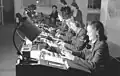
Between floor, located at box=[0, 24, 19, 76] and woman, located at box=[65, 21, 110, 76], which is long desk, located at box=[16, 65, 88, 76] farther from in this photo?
floor, located at box=[0, 24, 19, 76]

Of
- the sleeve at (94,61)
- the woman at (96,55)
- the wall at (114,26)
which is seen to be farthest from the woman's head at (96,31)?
the wall at (114,26)

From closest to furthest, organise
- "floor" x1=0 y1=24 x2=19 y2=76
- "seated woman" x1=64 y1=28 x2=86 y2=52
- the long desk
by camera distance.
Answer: the long desk → "seated woman" x1=64 y1=28 x2=86 y2=52 → "floor" x1=0 y1=24 x2=19 y2=76

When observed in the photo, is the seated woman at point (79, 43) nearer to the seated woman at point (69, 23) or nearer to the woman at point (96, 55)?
the seated woman at point (69, 23)

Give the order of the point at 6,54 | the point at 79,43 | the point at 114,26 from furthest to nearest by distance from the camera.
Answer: the point at 6,54 → the point at 79,43 → the point at 114,26

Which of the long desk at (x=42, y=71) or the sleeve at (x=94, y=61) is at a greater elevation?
the sleeve at (x=94, y=61)

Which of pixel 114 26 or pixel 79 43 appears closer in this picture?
pixel 114 26

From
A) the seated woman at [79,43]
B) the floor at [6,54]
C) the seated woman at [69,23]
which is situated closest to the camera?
the seated woman at [79,43]

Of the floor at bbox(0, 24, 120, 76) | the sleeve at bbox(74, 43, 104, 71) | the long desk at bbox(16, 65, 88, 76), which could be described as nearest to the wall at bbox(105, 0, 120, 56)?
the floor at bbox(0, 24, 120, 76)

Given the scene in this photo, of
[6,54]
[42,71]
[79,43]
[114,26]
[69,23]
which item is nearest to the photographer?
[42,71]

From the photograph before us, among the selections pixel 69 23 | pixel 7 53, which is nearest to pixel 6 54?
pixel 7 53

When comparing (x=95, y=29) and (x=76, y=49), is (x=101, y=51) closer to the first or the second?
(x=95, y=29)

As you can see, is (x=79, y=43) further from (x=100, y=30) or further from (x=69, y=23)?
(x=100, y=30)

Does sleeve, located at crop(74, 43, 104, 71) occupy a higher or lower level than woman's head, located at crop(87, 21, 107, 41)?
lower

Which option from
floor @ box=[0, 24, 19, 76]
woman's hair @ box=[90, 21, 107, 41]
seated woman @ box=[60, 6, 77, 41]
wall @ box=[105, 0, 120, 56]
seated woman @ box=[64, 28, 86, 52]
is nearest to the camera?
woman's hair @ box=[90, 21, 107, 41]
